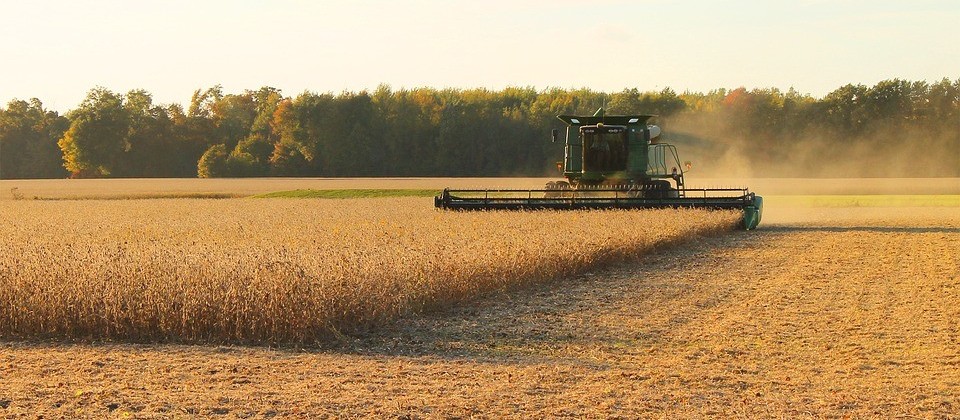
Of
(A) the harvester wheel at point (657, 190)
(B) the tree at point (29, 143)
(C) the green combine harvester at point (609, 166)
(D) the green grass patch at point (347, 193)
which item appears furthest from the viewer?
(B) the tree at point (29, 143)

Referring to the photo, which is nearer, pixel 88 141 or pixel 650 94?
pixel 650 94

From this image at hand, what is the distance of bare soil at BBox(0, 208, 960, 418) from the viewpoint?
725 centimetres

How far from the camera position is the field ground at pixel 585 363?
725 cm

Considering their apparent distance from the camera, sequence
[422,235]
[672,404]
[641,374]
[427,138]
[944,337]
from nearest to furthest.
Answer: [672,404] → [641,374] → [944,337] → [422,235] → [427,138]

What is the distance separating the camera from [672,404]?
7.26 metres

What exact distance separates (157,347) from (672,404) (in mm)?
4427

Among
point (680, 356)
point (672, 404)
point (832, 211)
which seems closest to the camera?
point (672, 404)

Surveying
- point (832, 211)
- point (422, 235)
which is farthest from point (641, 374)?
point (832, 211)

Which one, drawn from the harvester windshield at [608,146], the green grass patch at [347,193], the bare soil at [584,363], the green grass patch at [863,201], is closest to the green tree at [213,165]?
the green grass patch at [347,193]

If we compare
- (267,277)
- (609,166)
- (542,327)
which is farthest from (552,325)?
(609,166)

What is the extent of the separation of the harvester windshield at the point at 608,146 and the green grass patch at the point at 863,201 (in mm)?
14700

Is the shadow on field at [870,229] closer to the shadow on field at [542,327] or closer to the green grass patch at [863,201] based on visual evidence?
the shadow on field at [542,327]

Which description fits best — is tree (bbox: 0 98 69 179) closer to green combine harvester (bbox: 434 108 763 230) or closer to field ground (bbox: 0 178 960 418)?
green combine harvester (bbox: 434 108 763 230)

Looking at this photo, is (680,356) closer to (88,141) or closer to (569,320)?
(569,320)
